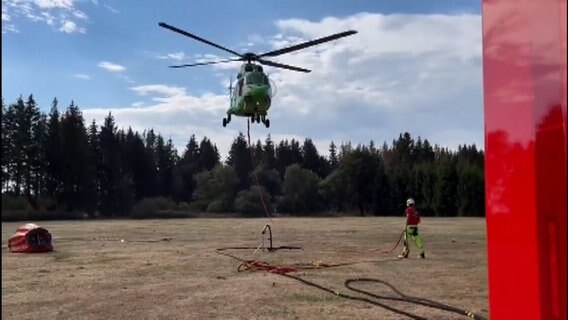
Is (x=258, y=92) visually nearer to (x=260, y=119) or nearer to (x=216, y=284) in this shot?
(x=260, y=119)

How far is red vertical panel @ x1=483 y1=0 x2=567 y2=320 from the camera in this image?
1648mm

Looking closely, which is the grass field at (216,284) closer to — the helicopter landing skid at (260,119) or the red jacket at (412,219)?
the red jacket at (412,219)


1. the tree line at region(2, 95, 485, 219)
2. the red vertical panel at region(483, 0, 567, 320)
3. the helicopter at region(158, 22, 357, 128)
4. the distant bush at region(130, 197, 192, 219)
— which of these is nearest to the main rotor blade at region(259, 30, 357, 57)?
the helicopter at region(158, 22, 357, 128)

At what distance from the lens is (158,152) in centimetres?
9756

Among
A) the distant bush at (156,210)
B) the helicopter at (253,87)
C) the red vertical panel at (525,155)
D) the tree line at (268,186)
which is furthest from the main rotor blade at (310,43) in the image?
the distant bush at (156,210)

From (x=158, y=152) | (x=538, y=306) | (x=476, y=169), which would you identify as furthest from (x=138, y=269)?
(x=158, y=152)

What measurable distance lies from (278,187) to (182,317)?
65350mm

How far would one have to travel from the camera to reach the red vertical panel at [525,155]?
1648 millimetres

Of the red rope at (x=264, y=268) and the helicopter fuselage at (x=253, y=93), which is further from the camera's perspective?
the helicopter fuselage at (x=253, y=93)

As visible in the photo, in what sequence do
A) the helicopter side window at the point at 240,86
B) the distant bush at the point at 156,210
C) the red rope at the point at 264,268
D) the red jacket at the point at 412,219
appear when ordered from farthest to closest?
the distant bush at the point at 156,210
the helicopter side window at the point at 240,86
the red jacket at the point at 412,219
the red rope at the point at 264,268

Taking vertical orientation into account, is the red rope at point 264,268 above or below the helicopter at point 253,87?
below

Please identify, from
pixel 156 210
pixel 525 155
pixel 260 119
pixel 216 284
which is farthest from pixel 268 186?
pixel 525 155

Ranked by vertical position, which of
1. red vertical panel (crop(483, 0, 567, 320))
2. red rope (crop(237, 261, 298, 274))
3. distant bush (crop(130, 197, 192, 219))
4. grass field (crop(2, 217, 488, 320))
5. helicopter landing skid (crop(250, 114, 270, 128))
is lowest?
grass field (crop(2, 217, 488, 320))

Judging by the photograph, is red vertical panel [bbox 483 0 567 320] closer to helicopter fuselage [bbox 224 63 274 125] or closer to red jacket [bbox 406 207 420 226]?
red jacket [bbox 406 207 420 226]
